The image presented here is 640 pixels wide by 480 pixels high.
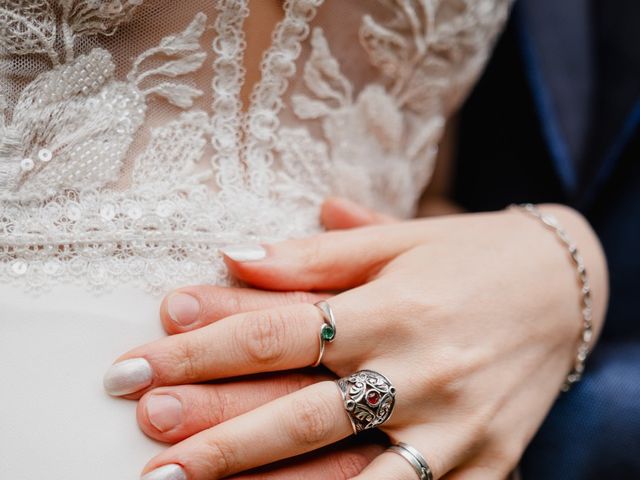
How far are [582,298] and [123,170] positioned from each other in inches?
28.8

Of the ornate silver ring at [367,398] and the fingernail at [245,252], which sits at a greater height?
the fingernail at [245,252]

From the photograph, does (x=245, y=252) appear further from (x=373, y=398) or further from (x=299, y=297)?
(x=373, y=398)

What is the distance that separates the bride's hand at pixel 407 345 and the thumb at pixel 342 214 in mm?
55

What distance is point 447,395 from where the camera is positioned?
2.43ft

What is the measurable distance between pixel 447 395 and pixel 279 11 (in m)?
0.55

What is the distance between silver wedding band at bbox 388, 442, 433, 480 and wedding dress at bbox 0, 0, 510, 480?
0.97ft

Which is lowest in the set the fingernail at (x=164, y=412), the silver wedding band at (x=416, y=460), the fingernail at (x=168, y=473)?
the silver wedding band at (x=416, y=460)

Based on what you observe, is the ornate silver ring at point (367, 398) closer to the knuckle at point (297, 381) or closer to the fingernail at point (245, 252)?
the knuckle at point (297, 381)

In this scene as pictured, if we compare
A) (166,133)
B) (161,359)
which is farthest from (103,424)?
(166,133)

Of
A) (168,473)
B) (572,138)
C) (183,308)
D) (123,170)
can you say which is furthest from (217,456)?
(572,138)

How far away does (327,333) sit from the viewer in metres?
0.70

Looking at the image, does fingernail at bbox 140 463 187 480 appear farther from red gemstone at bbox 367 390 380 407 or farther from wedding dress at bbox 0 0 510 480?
red gemstone at bbox 367 390 380 407

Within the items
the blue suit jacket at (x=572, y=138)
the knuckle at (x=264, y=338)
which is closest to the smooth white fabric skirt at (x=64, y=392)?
the knuckle at (x=264, y=338)

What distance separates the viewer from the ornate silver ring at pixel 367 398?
69cm
